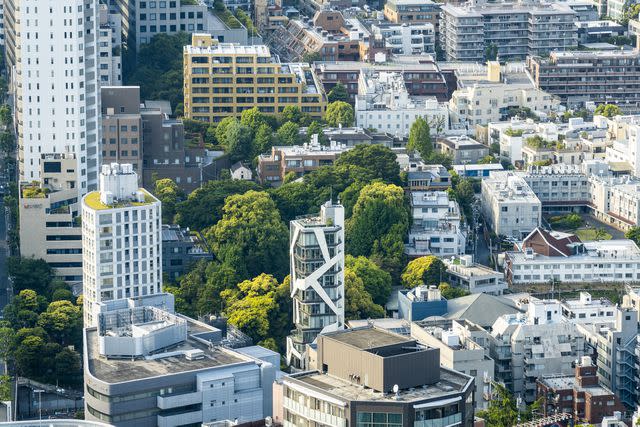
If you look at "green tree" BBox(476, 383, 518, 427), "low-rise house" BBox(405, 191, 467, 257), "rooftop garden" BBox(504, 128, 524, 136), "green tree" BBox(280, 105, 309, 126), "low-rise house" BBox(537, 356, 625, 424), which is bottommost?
"low-rise house" BBox(537, 356, 625, 424)

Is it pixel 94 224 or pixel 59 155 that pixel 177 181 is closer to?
pixel 59 155

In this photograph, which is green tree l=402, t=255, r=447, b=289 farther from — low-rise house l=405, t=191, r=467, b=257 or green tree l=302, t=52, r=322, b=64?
green tree l=302, t=52, r=322, b=64

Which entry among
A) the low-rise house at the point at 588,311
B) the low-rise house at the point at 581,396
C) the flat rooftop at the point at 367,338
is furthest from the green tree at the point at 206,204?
the flat rooftop at the point at 367,338

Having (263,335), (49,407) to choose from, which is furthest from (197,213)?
(49,407)

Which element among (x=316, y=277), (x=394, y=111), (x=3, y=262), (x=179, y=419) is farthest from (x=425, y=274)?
(x=179, y=419)

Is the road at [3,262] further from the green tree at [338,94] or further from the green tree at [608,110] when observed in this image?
the green tree at [608,110]

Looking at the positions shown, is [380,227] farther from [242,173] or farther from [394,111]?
[394,111]

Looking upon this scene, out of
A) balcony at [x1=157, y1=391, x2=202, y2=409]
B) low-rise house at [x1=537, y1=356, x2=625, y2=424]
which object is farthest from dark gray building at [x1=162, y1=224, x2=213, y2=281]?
balcony at [x1=157, y1=391, x2=202, y2=409]
